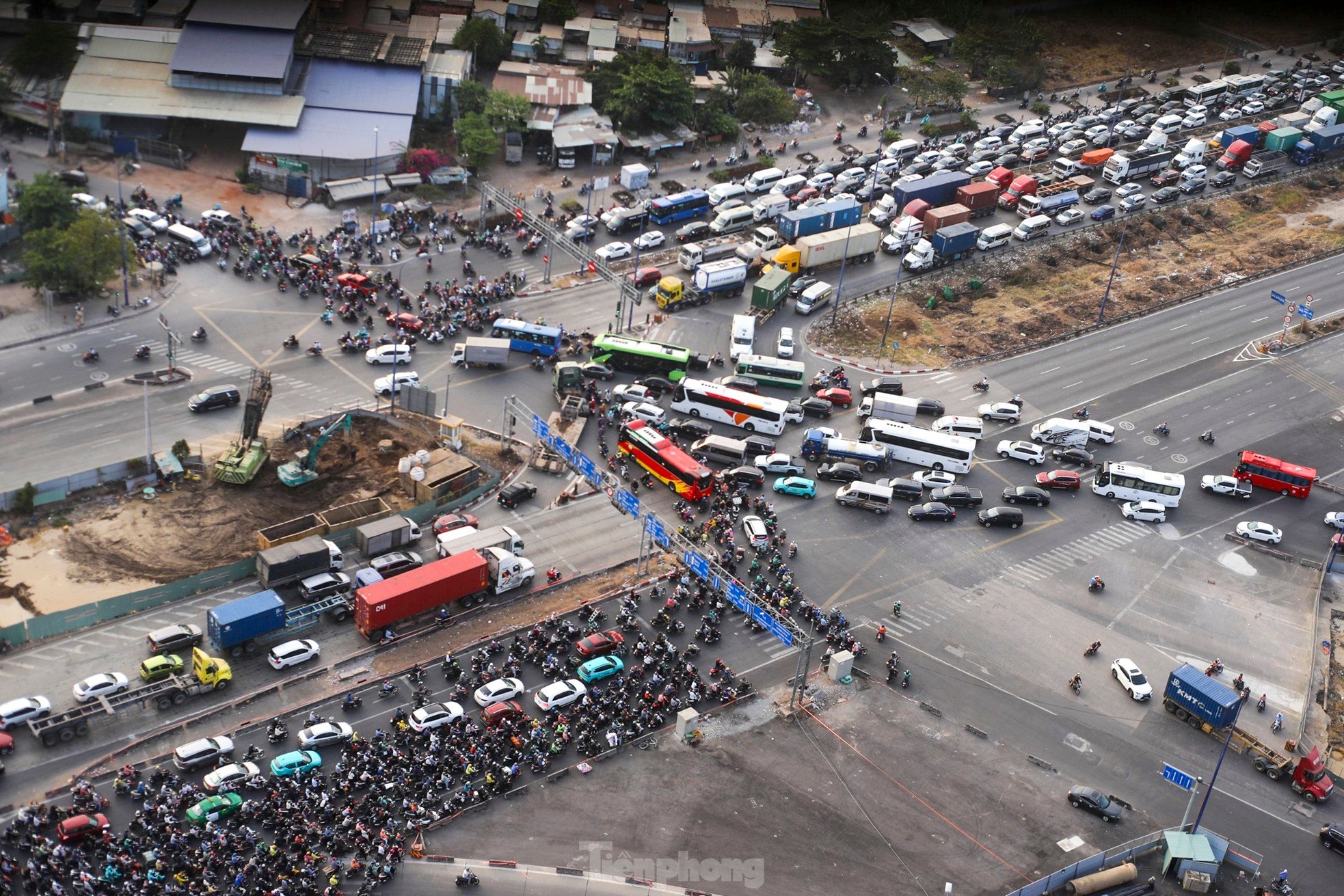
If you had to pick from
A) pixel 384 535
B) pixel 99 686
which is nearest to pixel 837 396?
pixel 384 535

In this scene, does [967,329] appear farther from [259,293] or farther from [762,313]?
[259,293]

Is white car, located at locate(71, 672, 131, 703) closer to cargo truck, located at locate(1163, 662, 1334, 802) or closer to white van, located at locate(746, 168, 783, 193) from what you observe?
cargo truck, located at locate(1163, 662, 1334, 802)

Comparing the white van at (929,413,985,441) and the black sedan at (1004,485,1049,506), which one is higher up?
the white van at (929,413,985,441)

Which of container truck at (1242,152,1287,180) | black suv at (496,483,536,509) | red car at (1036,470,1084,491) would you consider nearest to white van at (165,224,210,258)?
black suv at (496,483,536,509)

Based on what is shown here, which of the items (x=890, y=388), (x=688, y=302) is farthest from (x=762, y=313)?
(x=890, y=388)

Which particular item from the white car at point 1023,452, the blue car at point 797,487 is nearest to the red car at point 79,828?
the blue car at point 797,487

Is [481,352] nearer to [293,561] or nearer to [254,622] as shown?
[293,561]
